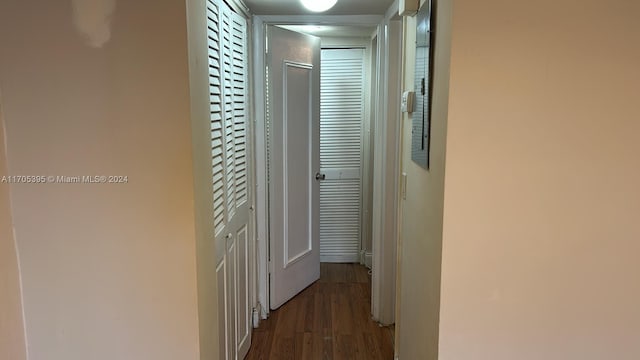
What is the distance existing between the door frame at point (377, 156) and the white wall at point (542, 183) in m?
1.47

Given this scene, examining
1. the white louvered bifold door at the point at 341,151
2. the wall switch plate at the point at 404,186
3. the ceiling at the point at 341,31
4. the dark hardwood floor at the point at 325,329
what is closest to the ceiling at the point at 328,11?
the ceiling at the point at 341,31

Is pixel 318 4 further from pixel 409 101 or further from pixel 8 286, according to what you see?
pixel 8 286

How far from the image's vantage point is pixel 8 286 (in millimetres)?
1484

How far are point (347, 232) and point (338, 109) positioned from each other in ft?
3.77

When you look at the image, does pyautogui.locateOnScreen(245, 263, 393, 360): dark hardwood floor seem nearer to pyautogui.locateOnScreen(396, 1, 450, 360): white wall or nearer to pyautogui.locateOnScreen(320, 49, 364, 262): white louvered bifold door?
pyautogui.locateOnScreen(396, 1, 450, 360): white wall

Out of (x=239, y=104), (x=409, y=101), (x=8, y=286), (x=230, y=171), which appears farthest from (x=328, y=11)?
(x=8, y=286)

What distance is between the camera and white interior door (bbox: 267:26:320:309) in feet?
10.5

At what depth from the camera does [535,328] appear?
1.48 m

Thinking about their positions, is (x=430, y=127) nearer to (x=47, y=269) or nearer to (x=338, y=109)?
(x=47, y=269)

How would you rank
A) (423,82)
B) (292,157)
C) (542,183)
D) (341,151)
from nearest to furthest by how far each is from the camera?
(542,183) → (423,82) → (292,157) → (341,151)

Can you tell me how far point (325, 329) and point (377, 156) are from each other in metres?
1.20

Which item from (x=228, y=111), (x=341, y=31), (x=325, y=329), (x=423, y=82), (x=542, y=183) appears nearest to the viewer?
(x=542, y=183)

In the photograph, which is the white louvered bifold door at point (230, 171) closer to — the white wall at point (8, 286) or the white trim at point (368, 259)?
the white wall at point (8, 286)

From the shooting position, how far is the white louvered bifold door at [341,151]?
162 inches
